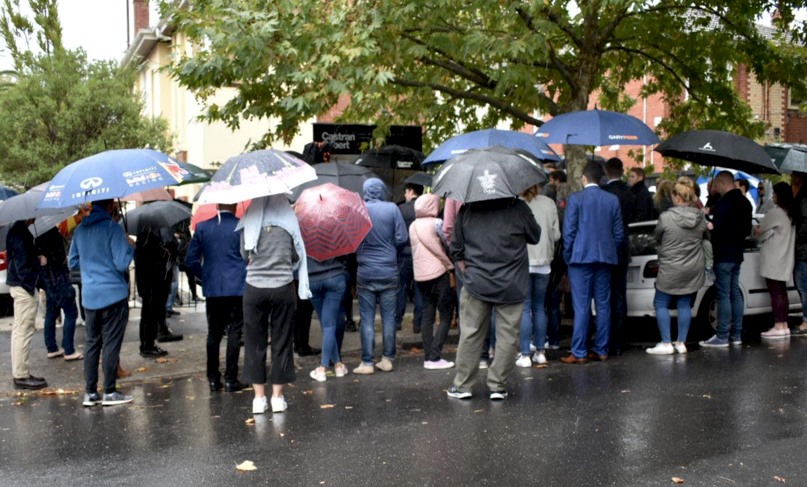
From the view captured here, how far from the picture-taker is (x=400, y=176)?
15.5 metres

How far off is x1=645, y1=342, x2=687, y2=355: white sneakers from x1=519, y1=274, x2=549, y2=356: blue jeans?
1296 mm

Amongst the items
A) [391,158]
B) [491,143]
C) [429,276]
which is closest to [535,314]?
[429,276]

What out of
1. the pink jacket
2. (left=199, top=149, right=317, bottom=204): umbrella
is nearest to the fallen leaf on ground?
(left=199, top=149, right=317, bottom=204): umbrella

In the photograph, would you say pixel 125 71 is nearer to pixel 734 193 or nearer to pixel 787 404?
pixel 734 193

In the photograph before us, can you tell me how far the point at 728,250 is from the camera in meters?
10.2

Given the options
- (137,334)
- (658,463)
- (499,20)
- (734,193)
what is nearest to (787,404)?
(658,463)

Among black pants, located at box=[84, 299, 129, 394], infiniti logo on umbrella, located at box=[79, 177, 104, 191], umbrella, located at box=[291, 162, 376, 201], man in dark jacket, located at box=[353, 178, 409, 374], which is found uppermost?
umbrella, located at box=[291, 162, 376, 201]

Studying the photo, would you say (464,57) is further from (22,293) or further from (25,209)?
(22,293)

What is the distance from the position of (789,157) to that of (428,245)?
15.9ft

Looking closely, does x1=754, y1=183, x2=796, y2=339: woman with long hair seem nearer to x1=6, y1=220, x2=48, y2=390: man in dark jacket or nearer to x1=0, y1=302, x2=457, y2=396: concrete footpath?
x1=0, y1=302, x2=457, y2=396: concrete footpath

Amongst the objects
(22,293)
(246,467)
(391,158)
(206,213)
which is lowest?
(246,467)

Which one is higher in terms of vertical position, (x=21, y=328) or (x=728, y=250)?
(x=728, y=250)

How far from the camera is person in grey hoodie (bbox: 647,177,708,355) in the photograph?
9648 mm

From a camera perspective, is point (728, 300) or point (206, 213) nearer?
point (206, 213)
